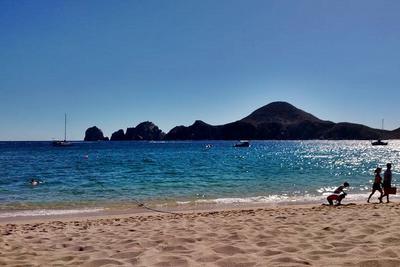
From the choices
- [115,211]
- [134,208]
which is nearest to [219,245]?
[115,211]

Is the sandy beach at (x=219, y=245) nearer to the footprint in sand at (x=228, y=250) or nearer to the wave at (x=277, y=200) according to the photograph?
the footprint in sand at (x=228, y=250)

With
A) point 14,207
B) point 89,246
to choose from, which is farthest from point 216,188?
point 89,246

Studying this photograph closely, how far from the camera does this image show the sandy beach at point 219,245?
5.79 metres

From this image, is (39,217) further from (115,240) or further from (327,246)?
(327,246)

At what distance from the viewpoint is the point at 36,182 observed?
27.4 m

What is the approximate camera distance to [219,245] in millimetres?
6715

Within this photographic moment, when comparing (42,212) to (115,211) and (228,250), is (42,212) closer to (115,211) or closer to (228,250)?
(115,211)

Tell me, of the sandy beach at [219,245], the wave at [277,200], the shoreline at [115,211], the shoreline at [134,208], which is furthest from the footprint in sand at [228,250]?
the wave at [277,200]

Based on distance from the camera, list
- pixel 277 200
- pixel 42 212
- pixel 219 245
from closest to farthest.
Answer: pixel 219 245 < pixel 42 212 < pixel 277 200

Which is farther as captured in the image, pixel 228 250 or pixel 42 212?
pixel 42 212

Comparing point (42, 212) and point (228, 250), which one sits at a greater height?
point (228, 250)

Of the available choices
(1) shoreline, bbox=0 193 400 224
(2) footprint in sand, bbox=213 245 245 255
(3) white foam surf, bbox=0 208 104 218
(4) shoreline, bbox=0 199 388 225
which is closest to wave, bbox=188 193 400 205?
(1) shoreline, bbox=0 193 400 224

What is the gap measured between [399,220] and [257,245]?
4.29m

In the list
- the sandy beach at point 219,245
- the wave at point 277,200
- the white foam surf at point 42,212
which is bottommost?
the white foam surf at point 42,212
